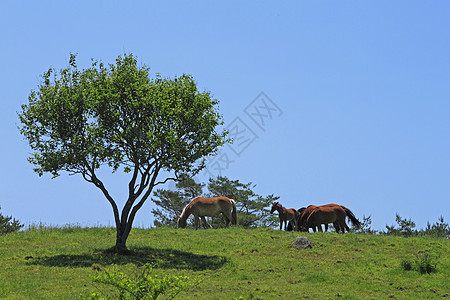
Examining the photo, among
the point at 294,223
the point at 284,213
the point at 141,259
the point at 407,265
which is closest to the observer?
the point at 407,265

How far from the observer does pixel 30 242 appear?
28656mm

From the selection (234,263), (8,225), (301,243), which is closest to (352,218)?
(301,243)

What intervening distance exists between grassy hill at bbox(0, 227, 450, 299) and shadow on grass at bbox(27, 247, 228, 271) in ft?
0.16

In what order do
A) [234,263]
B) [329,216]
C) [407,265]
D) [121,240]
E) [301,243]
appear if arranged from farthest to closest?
[329,216] → [301,243] → [121,240] → [234,263] → [407,265]

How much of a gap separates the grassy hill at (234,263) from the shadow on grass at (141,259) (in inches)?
1.9

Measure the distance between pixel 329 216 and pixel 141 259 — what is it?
13.0 meters

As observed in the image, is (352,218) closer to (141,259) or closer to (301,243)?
(301,243)

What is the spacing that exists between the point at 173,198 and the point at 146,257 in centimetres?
3209

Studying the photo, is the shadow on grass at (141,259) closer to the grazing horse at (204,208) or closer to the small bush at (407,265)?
the small bush at (407,265)

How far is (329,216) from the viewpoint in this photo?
3058 cm

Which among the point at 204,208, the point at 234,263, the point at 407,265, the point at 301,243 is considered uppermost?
the point at 204,208

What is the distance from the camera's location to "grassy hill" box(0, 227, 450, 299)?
58.9 feet

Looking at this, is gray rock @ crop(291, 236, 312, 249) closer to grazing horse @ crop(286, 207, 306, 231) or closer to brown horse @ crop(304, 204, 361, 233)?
brown horse @ crop(304, 204, 361, 233)

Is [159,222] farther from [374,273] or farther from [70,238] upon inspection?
[374,273]
